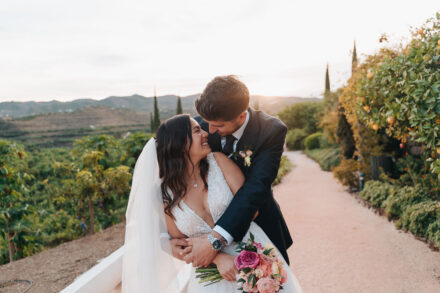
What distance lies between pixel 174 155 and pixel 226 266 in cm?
66

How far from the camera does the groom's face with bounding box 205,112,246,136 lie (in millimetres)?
1747

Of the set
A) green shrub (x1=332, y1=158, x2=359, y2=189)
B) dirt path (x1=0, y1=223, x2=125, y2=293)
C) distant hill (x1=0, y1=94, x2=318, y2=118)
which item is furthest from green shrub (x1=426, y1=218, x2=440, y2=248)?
distant hill (x1=0, y1=94, x2=318, y2=118)

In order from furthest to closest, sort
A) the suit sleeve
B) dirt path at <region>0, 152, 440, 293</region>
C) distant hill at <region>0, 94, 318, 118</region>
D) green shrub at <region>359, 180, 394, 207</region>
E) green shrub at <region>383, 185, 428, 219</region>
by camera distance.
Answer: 1. distant hill at <region>0, 94, 318, 118</region>
2. green shrub at <region>359, 180, 394, 207</region>
3. green shrub at <region>383, 185, 428, 219</region>
4. dirt path at <region>0, 152, 440, 293</region>
5. the suit sleeve

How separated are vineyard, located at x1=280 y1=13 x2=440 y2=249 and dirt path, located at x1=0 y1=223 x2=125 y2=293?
4365 mm

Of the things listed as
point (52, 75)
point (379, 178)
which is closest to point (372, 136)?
point (379, 178)

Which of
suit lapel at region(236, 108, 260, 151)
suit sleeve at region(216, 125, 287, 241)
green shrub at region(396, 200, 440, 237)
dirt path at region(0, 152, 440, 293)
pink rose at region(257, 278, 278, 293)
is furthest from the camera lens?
green shrub at region(396, 200, 440, 237)

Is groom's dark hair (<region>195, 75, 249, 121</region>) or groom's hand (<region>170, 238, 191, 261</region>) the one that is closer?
groom's dark hair (<region>195, 75, 249, 121</region>)

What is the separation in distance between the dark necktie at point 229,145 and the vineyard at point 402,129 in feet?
8.48

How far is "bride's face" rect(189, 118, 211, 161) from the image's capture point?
1.77m

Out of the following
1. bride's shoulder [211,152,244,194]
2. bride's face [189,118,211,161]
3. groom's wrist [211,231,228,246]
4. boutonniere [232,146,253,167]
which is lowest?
groom's wrist [211,231,228,246]

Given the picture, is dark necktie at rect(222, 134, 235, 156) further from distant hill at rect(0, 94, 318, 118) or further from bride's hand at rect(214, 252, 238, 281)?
distant hill at rect(0, 94, 318, 118)

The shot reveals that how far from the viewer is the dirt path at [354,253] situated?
3.83m

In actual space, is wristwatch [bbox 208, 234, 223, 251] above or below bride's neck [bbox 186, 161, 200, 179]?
below

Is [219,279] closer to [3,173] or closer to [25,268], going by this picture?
[25,268]
